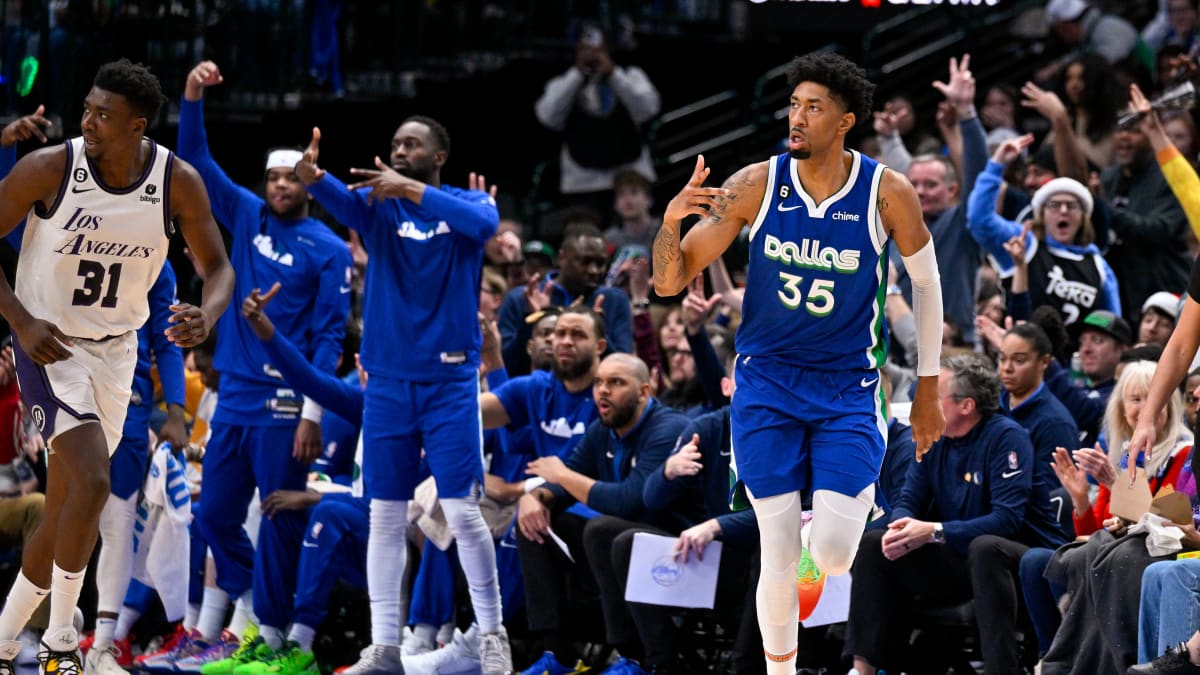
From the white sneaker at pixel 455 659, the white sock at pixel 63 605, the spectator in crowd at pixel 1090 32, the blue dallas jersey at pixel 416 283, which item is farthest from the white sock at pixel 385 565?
the spectator in crowd at pixel 1090 32

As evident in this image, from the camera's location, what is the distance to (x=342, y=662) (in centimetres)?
884

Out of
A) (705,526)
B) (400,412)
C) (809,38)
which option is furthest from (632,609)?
(809,38)

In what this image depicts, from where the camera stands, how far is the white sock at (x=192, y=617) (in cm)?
875

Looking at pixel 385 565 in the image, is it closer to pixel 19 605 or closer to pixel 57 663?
pixel 57 663

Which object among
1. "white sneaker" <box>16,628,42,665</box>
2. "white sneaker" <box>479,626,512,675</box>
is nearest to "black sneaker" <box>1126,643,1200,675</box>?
"white sneaker" <box>479,626,512,675</box>

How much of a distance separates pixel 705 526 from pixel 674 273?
6.24 feet

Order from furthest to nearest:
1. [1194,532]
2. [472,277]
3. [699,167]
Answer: [472,277] < [1194,532] < [699,167]

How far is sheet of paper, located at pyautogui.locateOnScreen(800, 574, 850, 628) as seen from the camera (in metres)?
7.41

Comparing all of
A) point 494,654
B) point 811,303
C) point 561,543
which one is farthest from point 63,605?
point 811,303

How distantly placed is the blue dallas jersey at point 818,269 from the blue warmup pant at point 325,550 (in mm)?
2952

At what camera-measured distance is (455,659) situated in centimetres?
802

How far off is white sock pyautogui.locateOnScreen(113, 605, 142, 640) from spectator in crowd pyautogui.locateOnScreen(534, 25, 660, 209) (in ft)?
17.5

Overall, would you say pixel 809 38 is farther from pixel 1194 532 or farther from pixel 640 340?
pixel 1194 532

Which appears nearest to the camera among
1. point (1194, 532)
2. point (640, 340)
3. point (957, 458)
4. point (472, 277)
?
point (1194, 532)
